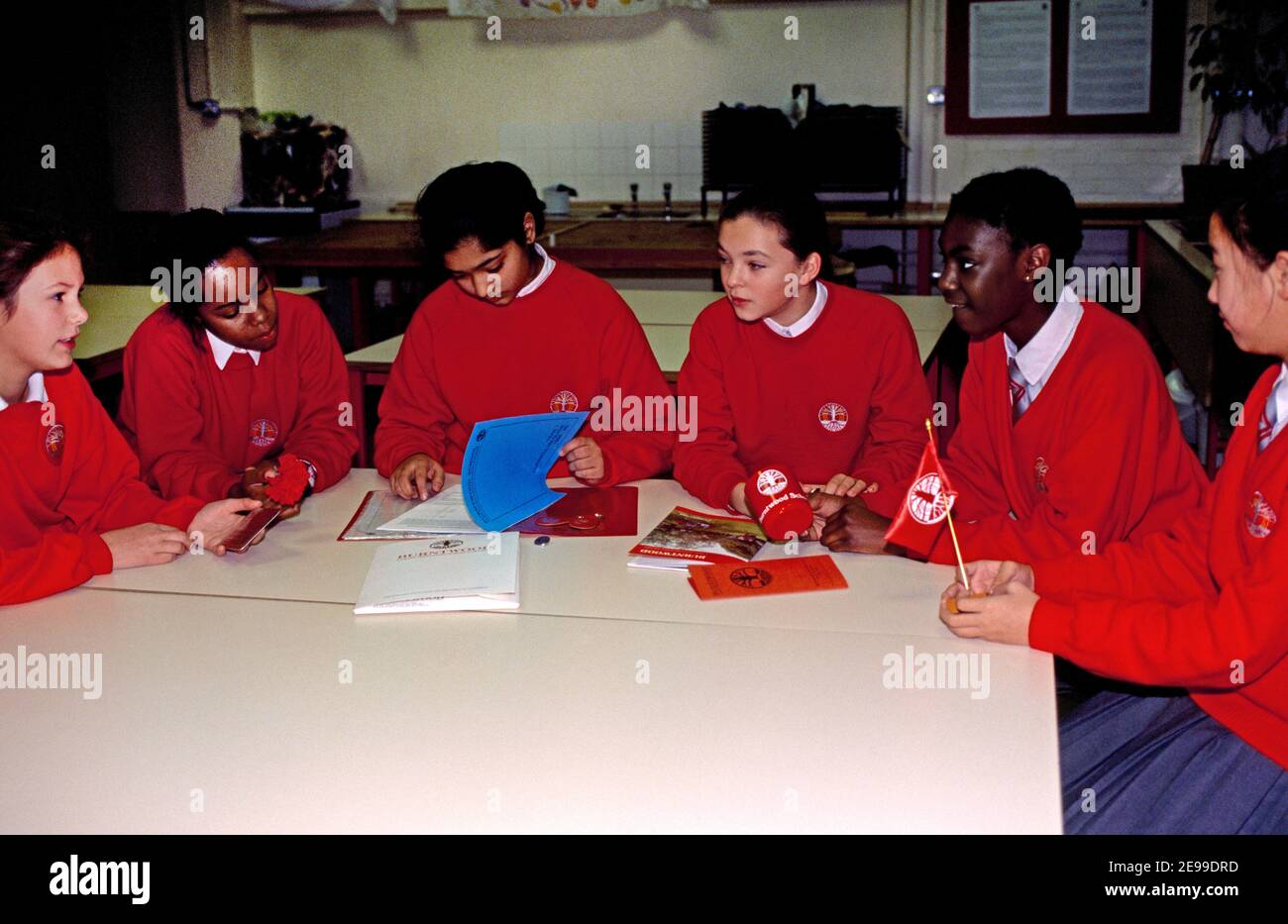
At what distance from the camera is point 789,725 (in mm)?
1276

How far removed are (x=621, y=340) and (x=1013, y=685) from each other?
1315mm

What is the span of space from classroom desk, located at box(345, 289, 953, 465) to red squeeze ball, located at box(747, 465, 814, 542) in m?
1.10

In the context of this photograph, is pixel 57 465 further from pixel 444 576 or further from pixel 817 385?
pixel 817 385

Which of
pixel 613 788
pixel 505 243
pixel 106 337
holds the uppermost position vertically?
pixel 505 243

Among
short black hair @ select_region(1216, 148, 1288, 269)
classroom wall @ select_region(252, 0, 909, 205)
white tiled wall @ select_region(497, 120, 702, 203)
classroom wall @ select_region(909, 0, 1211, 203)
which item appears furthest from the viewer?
white tiled wall @ select_region(497, 120, 702, 203)

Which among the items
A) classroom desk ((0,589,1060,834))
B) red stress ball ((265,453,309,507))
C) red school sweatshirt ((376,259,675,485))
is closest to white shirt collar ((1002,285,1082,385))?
classroom desk ((0,589,1060,834))

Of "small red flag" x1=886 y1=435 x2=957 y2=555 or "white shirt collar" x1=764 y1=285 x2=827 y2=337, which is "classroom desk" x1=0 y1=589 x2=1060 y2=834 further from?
"white shirt collar" x1=764 y1=285 x2=827 y2=337

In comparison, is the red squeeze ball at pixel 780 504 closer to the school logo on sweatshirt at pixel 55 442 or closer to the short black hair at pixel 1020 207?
the short black hair at pixel 1020 207

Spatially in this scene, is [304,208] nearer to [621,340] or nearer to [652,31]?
[652,31]

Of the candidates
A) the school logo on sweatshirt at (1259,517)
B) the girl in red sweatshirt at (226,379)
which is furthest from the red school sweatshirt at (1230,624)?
the girl in red sweatshirt at (226,379)

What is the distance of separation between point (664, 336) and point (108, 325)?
5.34ft

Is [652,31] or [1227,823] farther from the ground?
[652,31]

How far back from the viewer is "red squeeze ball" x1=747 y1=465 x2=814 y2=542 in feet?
5.67
